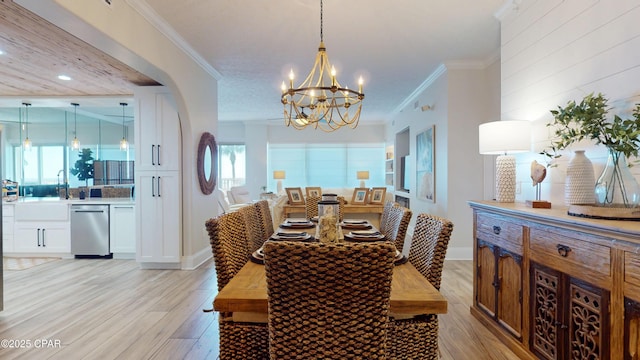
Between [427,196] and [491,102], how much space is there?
173 cm

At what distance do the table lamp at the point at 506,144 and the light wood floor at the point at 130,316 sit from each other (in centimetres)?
114

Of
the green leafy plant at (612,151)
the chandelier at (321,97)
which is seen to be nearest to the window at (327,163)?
the chandelier at (321,97)

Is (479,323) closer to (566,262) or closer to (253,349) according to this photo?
(566,262)

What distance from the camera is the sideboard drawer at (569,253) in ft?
4.98

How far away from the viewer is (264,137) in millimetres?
9578

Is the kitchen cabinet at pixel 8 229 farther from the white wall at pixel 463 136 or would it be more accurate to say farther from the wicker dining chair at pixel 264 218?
the white wall at pixel 463 136

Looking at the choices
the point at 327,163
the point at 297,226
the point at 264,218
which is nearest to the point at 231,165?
the point at 327,163

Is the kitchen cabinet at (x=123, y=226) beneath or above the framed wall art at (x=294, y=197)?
beneath

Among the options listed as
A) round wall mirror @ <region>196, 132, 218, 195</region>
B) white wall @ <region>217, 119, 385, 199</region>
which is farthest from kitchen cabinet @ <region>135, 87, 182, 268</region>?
white wall @ <region>217, 119, 385, 199</region>

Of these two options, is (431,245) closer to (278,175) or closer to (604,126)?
(604,126)

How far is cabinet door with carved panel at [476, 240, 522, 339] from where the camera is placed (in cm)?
221

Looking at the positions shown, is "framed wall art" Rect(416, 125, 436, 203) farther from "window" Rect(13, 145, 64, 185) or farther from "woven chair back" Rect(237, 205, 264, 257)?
"window" Rect(13, 145, 64, 185)

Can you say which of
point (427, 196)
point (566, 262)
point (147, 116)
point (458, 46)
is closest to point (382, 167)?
point (427, 196)

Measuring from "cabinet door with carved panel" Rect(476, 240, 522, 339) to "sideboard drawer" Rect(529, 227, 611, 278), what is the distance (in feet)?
0.75
